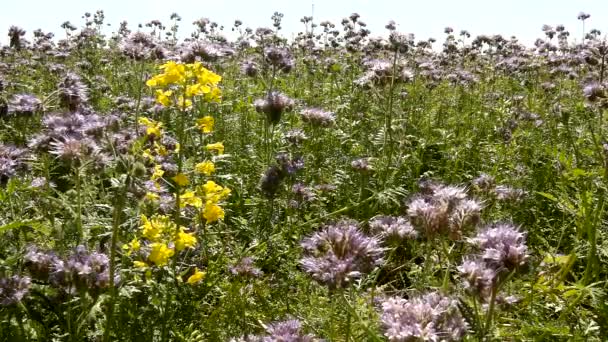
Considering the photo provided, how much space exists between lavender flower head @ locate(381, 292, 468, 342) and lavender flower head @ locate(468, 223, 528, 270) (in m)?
0.22

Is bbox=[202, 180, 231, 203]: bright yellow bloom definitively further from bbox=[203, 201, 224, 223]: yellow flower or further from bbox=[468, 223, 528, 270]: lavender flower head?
bbox=[468, 223, 528, 270]: lavender flower head

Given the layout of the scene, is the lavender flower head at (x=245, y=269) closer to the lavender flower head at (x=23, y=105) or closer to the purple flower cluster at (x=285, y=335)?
the purple flower cluster at (x=285, y=335)

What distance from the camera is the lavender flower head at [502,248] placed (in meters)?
2.32

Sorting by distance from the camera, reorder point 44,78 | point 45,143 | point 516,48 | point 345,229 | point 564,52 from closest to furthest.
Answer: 1. point 345,229
2. point 45,143
3. point 44,78
4. point 564,52
5. point 516,48

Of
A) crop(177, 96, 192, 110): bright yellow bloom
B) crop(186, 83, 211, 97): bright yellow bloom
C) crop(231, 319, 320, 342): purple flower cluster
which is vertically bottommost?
crop(231, 319, 320, 342): purple flower cluster

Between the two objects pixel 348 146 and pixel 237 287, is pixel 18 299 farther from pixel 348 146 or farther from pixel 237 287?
pixel 348 146

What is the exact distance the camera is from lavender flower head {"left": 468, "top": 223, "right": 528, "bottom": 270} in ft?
7.62

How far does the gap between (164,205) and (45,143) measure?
2.32ft

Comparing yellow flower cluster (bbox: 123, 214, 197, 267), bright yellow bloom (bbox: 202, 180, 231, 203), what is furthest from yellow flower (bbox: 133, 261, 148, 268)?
bright yellow bloom (bbox: 202, 180, 231, 203)

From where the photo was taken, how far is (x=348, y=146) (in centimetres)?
695

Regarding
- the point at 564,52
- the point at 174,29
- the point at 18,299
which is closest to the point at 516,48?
the point at 564,52

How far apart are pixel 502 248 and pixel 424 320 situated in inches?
17.2

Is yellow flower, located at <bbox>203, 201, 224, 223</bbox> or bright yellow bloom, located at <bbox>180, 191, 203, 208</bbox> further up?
bright yellow bloom, located at <bbox>180, 191, 203, 208</bbox>

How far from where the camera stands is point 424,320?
2.15 m
